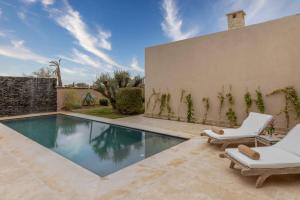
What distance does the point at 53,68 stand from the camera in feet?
88.9

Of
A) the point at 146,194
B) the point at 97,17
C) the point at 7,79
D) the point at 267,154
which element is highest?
the point at 97,17

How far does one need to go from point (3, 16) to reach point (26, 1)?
2199mm

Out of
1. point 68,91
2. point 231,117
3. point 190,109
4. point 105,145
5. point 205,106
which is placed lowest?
point 105,145

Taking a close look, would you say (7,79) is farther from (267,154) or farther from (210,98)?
(267,154)

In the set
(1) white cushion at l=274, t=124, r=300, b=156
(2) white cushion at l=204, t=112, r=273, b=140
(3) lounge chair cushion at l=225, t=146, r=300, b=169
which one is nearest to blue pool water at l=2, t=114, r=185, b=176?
(2) white cushion at l=204, t=112, r=273, b=140

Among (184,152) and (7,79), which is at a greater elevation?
(7,79)

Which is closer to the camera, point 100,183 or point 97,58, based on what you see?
point 100,183

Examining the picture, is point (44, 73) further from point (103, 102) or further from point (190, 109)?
point (190, 109)

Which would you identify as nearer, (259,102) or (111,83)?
(259,102)

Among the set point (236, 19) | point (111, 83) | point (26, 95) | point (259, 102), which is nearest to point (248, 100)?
point (259, 102)

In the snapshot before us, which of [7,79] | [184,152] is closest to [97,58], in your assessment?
[7,79]

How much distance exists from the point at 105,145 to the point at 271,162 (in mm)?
5034

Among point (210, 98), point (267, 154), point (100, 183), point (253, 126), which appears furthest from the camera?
point (210, 98)

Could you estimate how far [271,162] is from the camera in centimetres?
308
